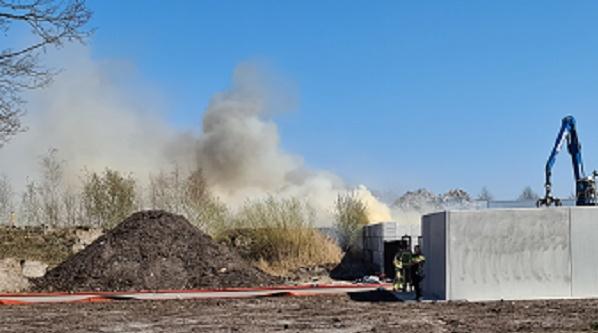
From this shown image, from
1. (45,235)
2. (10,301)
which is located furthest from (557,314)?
(45,235)

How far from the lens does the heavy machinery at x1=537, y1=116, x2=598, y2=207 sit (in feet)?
94.1

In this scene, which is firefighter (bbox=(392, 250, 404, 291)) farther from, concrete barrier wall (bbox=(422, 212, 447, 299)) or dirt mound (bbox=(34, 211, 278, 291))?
dirt mound (bbox=(34, 211, 278, 291))

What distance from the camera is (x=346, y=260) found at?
125ft

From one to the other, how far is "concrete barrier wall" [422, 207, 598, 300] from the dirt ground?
1.03 metres

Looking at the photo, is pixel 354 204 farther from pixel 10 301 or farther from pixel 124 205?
pixel 10 301

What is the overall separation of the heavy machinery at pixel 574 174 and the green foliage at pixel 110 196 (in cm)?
A: 2140

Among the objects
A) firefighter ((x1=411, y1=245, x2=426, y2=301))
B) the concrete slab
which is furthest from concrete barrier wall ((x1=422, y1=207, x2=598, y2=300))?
firefighter ((x1=411, y1=245, x2=426, y2=301))

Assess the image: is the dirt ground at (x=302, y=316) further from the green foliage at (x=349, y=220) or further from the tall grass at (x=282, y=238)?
the green foliage at (x=349, y=220)

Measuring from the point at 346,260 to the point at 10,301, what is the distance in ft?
61.3

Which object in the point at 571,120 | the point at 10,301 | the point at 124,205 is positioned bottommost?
the point at 10,301

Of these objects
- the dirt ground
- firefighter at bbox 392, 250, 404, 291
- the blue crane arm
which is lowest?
the dirt ground

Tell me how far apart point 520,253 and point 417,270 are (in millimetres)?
2542

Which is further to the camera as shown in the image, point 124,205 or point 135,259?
point 124,205

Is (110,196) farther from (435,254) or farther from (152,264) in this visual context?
(435,254)
